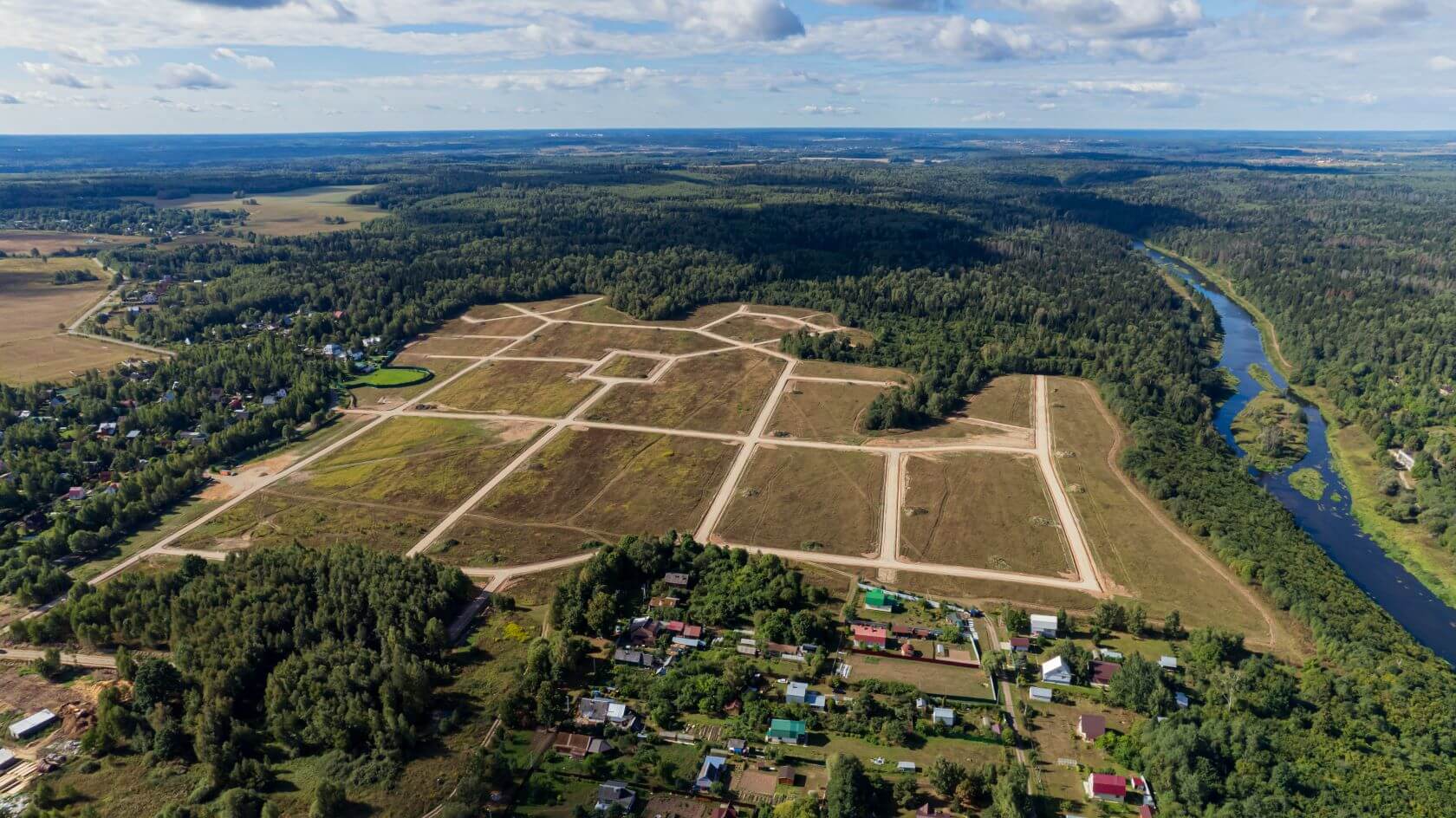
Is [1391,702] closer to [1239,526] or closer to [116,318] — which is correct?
[1239,526]

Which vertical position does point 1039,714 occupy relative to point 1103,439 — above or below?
below

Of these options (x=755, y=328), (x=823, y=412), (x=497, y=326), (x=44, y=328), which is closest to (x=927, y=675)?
(x=823, y=412)

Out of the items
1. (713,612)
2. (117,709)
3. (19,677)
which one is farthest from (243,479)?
(713,612)

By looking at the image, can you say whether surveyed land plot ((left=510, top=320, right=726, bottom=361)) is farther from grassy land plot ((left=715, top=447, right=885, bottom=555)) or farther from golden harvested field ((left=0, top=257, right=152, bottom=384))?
golden harvested field ((left=0, top=257, right=152, bottom=384))

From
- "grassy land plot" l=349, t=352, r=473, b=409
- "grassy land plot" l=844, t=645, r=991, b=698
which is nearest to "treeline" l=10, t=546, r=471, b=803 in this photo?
"grassy land plot" l=844, t=645, r=991, b=698

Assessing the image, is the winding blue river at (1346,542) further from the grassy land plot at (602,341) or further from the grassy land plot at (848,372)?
the grassy land plot at (602,341)

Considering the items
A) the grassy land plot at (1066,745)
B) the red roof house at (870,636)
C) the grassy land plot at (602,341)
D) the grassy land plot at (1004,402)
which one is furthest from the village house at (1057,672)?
the grassy land plot at (602,341)
